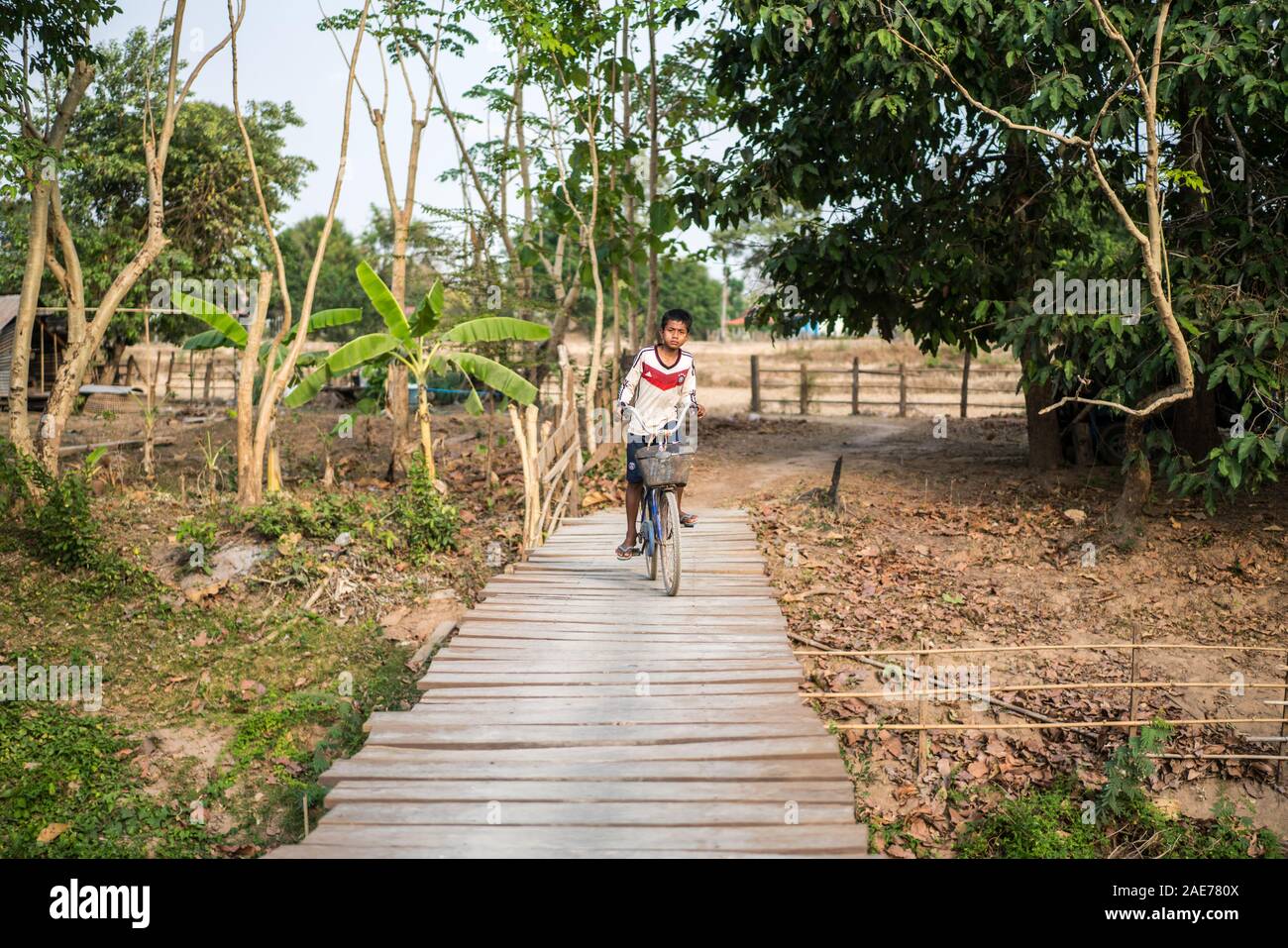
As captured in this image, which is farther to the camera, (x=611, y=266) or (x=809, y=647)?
(x=611, y=266)

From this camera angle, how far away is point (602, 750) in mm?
5297

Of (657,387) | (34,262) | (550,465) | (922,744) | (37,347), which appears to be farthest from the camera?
(37,347)

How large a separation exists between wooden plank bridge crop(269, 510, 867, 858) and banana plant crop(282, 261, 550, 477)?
4899mm

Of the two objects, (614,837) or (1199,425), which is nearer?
(614,837)

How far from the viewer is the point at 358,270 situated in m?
11.3

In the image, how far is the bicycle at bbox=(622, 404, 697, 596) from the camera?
24.2ft

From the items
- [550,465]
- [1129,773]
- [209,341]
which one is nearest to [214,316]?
Result: [209,341]

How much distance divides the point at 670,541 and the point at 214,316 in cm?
697

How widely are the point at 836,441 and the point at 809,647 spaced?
8599mm

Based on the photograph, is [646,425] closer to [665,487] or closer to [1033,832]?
[665,487]

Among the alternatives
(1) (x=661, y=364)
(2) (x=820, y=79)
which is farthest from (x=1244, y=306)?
(1) (x=661, y=364)

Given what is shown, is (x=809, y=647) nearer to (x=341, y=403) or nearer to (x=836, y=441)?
(x=836, y=441)


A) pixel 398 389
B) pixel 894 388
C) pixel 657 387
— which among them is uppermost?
pixel 894 388

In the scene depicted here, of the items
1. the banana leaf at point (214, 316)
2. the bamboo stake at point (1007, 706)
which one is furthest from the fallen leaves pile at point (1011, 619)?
the banana leaf at point (214, 316)
